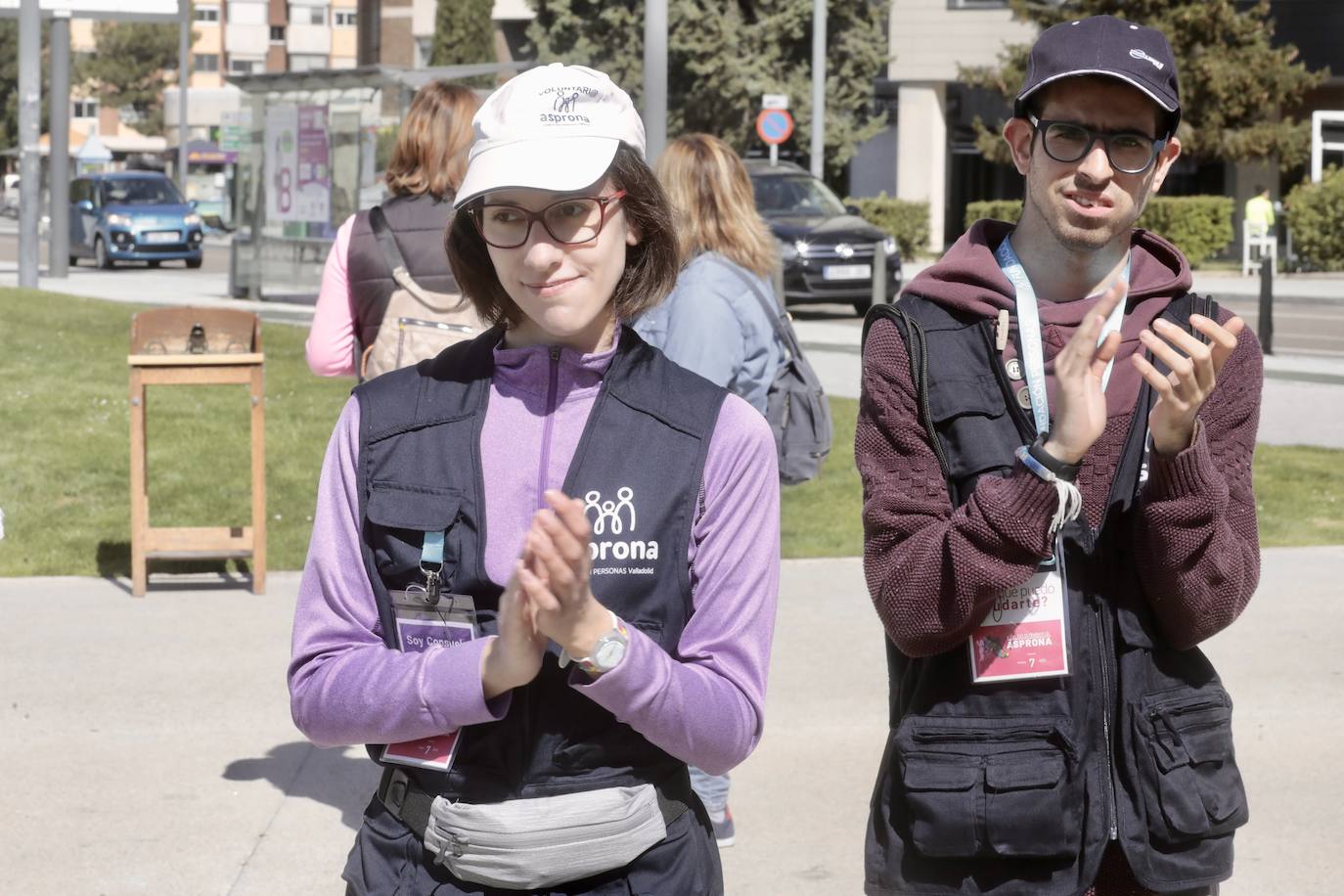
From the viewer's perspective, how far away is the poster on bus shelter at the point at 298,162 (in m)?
21.1

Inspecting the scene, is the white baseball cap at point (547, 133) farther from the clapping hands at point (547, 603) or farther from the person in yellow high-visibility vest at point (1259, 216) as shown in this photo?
the person in yellow high-visibility vest at point (1259, 216)

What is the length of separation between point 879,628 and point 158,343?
124 inches


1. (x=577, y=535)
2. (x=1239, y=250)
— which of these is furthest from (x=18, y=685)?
(x=1239, y=250)

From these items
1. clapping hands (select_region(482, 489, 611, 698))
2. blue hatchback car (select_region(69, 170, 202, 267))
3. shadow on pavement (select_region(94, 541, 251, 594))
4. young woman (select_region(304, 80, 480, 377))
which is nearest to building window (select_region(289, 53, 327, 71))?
blue hatchback car (select_region(69, 170, 202, 267))

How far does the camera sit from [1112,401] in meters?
2.61

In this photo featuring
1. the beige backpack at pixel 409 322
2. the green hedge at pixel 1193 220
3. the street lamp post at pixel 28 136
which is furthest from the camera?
the green hedge at pixel 1193 220

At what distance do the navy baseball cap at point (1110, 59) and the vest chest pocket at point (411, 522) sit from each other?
41.5 inches

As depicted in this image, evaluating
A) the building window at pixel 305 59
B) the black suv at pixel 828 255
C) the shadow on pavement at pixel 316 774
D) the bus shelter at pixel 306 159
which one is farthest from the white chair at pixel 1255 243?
the building window at pixel 305 59

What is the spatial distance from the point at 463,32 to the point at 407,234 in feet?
176

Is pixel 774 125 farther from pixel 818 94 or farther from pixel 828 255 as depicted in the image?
pixel 828 255

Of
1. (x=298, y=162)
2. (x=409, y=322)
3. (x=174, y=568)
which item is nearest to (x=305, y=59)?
(x=298, y=162)

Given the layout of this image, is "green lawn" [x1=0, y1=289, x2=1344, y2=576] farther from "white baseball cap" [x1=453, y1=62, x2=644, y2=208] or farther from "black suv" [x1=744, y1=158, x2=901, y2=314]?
"black suv" [x1=744, y1=158, x2=901, y2=314]

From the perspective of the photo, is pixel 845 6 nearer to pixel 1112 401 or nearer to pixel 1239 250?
pixel 1239 250

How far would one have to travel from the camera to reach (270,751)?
18.9ft
